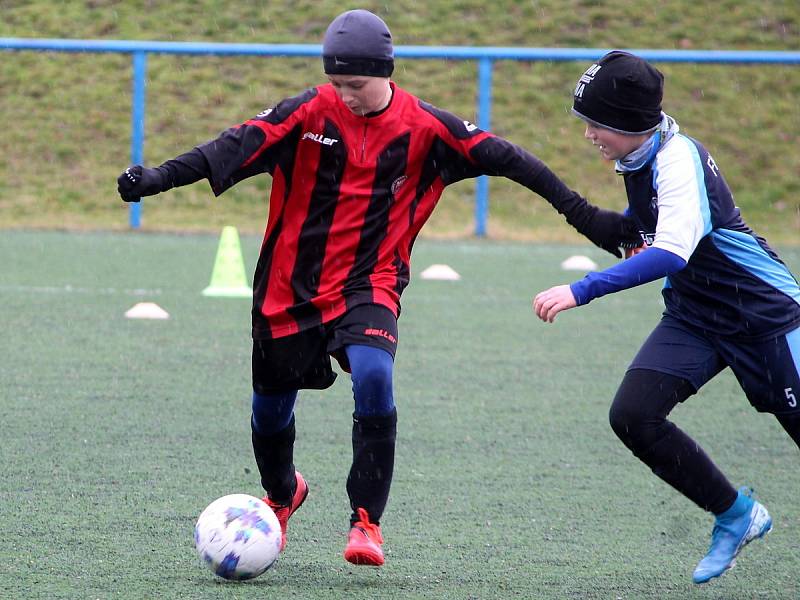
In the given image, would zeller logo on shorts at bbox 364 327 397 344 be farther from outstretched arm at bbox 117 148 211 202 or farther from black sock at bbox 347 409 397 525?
outstretched arm at bbox 117 148 211 202

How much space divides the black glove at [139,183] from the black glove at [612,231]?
1.26 m

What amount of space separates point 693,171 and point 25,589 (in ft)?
6.97

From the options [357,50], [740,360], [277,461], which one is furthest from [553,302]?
[277,461]

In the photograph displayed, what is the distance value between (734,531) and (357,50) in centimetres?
176

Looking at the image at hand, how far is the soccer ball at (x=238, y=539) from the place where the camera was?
146 inches

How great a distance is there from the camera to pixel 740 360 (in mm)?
3949

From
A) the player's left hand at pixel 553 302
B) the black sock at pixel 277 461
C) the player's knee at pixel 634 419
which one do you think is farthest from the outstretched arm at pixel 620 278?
the black sock at pixel 277 461

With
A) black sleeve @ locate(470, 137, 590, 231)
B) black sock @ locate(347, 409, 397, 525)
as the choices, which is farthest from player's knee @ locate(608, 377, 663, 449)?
black sock @ locate(347, 409, 397, 525)

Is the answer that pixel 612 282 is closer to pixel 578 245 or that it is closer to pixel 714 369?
pixel 714 369

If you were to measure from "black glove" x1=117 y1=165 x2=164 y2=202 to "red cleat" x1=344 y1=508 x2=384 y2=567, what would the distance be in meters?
1.10

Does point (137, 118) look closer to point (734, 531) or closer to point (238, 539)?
point (238, 539)

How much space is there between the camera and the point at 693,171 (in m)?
3.77

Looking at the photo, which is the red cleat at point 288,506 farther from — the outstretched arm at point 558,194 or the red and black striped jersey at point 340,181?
the outstretched arm at point 558,194

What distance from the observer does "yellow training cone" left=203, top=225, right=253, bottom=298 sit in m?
9.41
